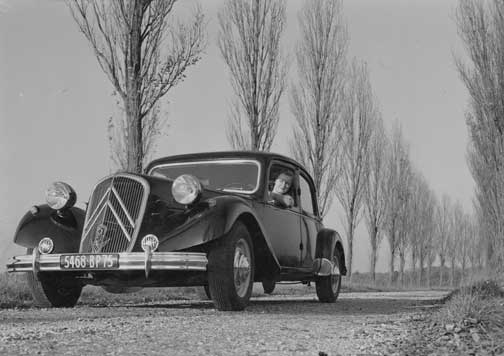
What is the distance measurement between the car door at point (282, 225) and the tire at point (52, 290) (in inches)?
83.6

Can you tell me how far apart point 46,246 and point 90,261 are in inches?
33.7

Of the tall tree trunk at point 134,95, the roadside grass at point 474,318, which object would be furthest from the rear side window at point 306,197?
the tall tree trunk at point 134,95

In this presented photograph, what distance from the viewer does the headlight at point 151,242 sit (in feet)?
19.8

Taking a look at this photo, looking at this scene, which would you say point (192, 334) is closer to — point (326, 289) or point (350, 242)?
point (326, 289)

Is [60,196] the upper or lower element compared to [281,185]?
lower

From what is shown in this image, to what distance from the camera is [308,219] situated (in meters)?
8.74

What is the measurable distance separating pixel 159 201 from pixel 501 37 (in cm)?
1450

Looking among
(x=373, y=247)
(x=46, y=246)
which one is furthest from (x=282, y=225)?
(x=373, y=247)

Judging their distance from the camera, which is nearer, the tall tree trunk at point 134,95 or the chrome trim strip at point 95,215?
the chrome trim strip at point 95,215

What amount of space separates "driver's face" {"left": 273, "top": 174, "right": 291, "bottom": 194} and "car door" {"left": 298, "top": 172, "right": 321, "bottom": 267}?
722 millimetres

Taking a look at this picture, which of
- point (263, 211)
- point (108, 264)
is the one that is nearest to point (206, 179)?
point (263, 211)

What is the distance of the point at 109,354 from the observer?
3.60m

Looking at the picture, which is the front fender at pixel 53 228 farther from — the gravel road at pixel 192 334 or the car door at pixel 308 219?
the car door at pixel 308 219

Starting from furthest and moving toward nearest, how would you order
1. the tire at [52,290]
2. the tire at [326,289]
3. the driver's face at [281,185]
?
1. the tire at [326,289]
2. the driver's face at [281,185]
3. the tire at [52,290]
